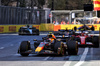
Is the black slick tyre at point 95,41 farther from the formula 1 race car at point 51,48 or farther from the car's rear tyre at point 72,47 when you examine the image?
the car's rear tyre at point 72,47

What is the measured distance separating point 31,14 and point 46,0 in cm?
4912

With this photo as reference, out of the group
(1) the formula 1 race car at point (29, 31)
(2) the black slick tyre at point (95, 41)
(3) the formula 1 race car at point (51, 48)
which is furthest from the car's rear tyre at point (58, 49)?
(1) the formula 1 race car at point (29, 31)

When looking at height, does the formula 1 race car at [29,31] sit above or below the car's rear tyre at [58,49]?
below

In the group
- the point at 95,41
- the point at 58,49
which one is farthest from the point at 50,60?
the point at 95,41

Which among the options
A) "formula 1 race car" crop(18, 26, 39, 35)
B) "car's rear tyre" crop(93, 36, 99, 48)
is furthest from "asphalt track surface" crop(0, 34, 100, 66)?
"formula 1 race car" crop(18, 26, 39, 35)

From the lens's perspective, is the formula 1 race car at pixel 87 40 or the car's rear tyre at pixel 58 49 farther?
the formula 1 race car at pixel 87 40

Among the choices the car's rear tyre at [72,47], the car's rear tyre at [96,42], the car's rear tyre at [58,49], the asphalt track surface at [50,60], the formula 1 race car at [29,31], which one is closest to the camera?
the asphalt track surface at [50,60]

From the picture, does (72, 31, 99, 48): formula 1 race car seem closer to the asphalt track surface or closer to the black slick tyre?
the black slick tyre

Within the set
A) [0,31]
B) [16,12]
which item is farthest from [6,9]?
[0,31]

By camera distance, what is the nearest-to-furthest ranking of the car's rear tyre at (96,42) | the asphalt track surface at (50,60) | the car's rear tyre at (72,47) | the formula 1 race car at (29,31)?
the asphalt track surface at (50,60) → the car's rear tyre at (72,47) → the car's rear tyre at (96,42) → the formula 1 race car at (29,31)

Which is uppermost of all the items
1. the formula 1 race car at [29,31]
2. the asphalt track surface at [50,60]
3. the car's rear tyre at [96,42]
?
the asphalt track surface at [50,60]

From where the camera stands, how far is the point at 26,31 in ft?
128

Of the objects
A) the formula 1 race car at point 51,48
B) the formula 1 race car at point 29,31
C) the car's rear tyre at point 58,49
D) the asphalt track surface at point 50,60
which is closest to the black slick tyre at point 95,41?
the asphalt track surface at point 50,60

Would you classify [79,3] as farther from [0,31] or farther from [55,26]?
[0,31]
